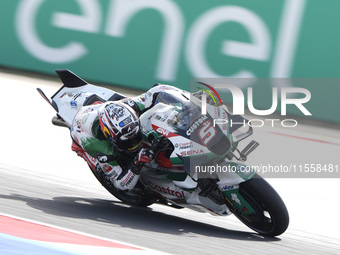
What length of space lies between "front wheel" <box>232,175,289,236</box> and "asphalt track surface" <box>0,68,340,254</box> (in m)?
0.14

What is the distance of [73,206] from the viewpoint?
5.90 metres

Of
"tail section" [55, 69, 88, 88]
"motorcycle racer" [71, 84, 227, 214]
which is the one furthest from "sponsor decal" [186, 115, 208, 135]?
"tail section" [55, 69, 88, 88]

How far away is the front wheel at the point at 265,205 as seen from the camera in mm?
5051

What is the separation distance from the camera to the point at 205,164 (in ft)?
17.0

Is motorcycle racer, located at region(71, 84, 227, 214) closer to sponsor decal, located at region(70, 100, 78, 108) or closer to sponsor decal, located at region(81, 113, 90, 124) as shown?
sponsor decal, located at region(81, 113, 90, 124)

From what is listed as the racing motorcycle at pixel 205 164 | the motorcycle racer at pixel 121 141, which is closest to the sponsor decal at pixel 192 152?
the racing motorcycle at pixel 205 164

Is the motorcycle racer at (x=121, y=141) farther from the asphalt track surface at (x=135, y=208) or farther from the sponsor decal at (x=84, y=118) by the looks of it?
the asphalt track surface at (x=135, y=208)

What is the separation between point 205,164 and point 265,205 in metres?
0.56

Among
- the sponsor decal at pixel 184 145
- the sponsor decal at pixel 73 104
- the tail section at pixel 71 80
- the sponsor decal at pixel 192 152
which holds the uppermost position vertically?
the tail section at pixel 71 80

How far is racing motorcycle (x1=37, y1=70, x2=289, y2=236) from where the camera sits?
16.6 feet

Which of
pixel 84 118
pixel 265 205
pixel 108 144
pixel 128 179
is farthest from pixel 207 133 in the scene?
pixel 84 118

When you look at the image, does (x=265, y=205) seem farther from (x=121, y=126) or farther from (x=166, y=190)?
(x=121, y=126)

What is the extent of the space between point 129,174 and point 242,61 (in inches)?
222

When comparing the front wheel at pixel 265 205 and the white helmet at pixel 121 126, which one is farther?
the white helmet at pixel 121 126
